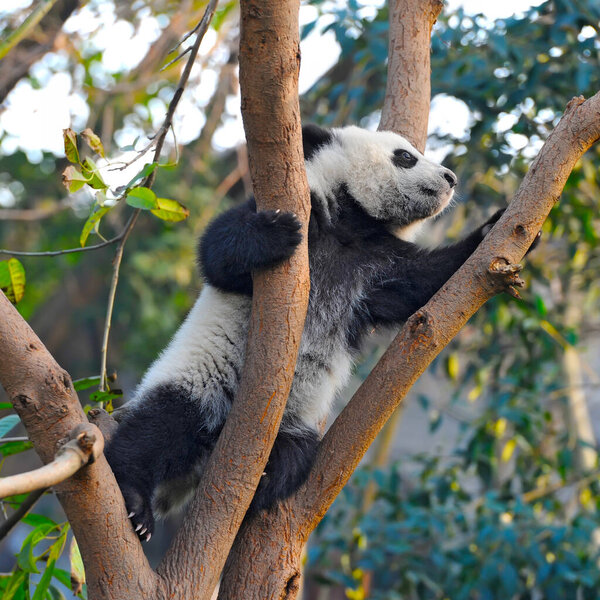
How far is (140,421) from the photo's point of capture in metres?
2.44

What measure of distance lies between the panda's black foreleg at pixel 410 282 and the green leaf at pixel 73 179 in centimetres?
126

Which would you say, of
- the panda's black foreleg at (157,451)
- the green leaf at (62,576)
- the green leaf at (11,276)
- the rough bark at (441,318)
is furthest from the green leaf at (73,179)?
the green leaf at (62,576)

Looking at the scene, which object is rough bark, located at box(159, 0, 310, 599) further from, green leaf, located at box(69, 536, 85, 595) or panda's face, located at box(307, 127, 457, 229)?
panda's face, located at box(307, 127, 457, 229)

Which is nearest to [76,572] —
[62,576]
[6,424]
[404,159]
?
[62,576]

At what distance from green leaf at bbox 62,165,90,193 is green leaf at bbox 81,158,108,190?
0.04ft

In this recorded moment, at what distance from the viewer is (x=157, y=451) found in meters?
2.42

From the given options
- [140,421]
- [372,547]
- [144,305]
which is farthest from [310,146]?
[144,305]

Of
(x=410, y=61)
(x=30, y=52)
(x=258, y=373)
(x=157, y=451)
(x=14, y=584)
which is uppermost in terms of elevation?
(x=30, y=52)

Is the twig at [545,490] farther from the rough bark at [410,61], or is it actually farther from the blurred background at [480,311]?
the rough bark at [410,61]

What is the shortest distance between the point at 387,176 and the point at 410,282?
52cm

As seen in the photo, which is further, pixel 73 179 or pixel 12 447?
pixel 12 447

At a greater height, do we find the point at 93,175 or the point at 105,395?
the point at 93,175

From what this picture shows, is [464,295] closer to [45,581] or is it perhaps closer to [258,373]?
[258,373]

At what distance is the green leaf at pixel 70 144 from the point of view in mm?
2148
